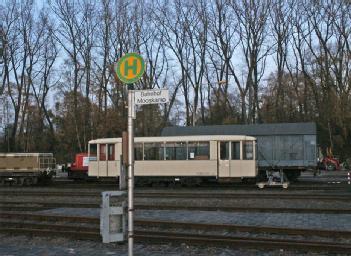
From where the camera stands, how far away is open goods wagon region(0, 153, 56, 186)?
33.3 metres

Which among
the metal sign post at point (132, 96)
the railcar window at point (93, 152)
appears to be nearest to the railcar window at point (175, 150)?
the railcar window at point (93, 152)

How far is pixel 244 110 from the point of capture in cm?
5353

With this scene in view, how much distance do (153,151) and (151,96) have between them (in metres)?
19.7

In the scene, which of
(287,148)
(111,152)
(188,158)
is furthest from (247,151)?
(111,152)

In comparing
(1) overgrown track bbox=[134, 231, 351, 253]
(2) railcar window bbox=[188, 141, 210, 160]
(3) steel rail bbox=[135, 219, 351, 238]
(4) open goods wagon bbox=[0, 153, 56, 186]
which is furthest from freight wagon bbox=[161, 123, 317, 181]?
(1) overgrown track bbox=[134, 231, 351, 253]

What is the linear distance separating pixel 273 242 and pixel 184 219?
4573 mm

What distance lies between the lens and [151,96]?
7.26 meters

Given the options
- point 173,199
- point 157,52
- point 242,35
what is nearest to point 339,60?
point 242,35

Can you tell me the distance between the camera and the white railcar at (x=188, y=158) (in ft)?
84.4

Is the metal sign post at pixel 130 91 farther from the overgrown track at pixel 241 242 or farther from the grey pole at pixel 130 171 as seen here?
the overgrown track at pixel 241 242

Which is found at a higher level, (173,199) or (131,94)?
(131,94)

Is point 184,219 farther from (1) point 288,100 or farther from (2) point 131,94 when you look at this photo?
(1) point 288,100

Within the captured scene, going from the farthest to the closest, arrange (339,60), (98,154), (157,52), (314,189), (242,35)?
(157,52), (242,35), (339,60), (98,154), (314,189)

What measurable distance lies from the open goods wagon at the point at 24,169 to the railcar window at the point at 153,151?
31.4ft
